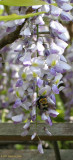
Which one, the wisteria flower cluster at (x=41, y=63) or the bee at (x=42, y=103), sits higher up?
the wisteria flower cluster at (x=41, y=63)

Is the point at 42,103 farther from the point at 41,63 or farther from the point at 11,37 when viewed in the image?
the point at 11,37

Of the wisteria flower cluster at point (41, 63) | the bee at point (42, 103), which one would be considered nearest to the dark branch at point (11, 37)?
the wisteria flower cluster at point (41, 63)

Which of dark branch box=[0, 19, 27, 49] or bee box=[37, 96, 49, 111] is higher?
dark branch box=[0, 19, 27, 49]

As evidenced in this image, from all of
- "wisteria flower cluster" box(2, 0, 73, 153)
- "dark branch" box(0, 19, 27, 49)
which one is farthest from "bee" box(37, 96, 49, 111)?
"dark branch" box(0, 19, 27, 49)

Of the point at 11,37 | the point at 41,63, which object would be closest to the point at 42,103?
the point at 41,63

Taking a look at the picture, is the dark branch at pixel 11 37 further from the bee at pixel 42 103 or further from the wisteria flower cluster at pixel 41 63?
the bee at pixel 42 103

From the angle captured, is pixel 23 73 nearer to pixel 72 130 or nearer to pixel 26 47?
pixel 26 47

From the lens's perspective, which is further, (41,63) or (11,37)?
(11,37)

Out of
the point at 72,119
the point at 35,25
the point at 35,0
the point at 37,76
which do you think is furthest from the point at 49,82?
the point at 72,119

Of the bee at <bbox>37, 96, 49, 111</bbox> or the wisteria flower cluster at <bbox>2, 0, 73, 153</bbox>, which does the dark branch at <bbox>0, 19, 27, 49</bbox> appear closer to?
the wisteria flower cluster at <bbox>2, 0, 73, 153</bbox>
